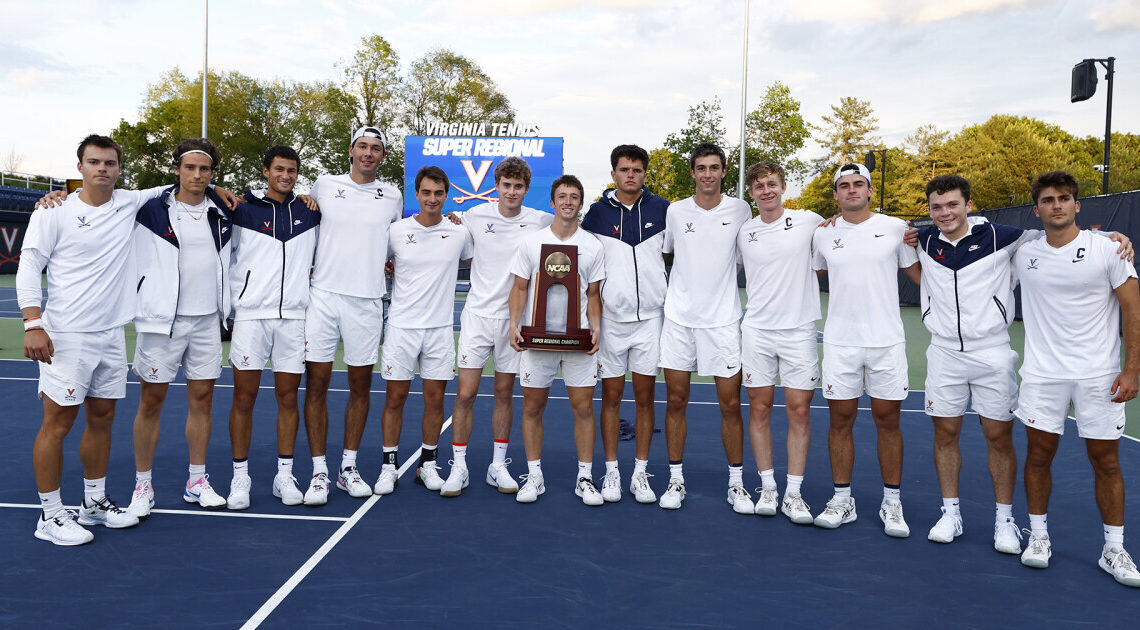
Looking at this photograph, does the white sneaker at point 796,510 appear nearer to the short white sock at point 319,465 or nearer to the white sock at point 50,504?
the short white sock at point 319,465

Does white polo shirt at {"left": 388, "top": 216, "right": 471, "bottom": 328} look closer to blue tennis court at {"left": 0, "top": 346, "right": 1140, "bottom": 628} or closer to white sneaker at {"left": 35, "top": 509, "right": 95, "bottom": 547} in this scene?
blue tennis court at {"left": 0, "top": 346, "right": 1140, "bottom": 628}

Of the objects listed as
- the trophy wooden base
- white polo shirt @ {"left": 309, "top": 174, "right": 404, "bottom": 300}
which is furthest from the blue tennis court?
white polo shirt @ {"left": 309, "top": 174, "right": 404, "bottom": 300}

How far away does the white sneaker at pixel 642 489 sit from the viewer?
→ 188 inches

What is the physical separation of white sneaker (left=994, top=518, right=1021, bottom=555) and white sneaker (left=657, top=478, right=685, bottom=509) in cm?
166

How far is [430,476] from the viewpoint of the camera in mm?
4977

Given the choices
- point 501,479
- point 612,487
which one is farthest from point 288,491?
point 612,487

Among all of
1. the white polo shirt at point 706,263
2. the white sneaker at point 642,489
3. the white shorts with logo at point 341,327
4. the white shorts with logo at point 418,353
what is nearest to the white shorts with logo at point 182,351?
the white shorts with logo at point 341,327

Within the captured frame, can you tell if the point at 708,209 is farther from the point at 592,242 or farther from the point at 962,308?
the point at 962,308

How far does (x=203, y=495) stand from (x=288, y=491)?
46 cm

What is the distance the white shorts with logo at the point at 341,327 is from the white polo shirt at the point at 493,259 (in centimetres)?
61

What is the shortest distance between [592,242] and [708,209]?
714mm

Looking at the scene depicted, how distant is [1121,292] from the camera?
372 cm

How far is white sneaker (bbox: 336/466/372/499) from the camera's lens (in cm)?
477

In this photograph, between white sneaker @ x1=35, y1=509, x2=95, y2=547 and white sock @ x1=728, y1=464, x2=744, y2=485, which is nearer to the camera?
white sneaker @ x1=35, y1=509, x2=95, y2=547
